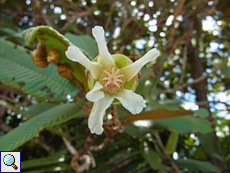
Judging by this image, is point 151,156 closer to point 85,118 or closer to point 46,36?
point 85,118

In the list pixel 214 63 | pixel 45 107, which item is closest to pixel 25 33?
pixel 45 107

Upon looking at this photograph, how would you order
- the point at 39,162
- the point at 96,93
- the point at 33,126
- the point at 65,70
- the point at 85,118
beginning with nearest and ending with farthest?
the point at 96,93 < the point at 33,126 < the point at 65,70 < the point at 39,162 < the point at 85,118

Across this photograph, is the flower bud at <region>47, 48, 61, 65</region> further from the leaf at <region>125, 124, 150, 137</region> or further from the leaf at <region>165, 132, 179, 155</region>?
the leaf at <region>165, 132, 179, 155</region>

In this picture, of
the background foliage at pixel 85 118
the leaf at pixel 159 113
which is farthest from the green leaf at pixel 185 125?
the leaf at pixel 159 113

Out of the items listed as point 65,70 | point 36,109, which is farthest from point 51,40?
point 36,109

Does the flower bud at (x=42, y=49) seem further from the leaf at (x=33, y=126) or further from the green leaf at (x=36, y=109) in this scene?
the green leaf at (x=36, y=109)

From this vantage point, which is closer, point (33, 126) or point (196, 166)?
point (33, 126)

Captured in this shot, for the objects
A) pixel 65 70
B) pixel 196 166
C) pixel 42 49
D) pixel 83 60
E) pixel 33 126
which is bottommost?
pixel 196 166
